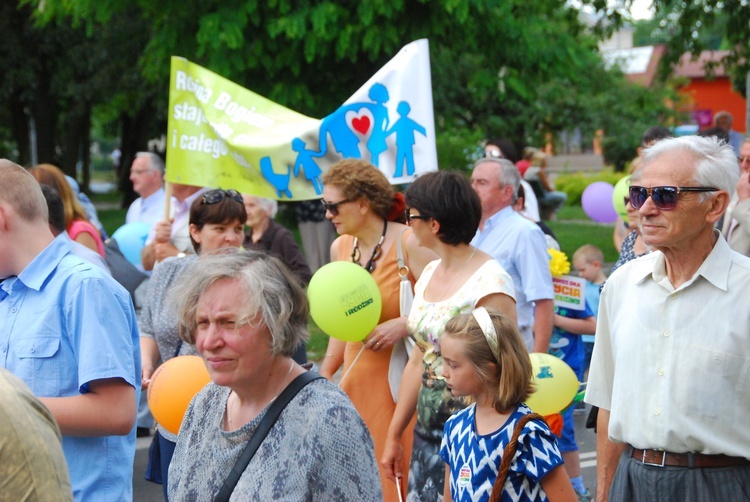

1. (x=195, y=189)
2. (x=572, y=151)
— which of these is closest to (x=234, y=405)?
(x=195, y=189)

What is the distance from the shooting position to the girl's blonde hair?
366 centimetres

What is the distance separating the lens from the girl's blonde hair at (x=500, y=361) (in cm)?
366

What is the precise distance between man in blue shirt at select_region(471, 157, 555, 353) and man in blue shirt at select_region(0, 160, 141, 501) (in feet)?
8.84

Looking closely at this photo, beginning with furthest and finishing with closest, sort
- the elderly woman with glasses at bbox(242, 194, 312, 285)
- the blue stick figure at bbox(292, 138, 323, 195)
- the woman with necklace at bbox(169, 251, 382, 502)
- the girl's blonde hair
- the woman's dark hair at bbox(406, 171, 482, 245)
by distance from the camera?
the elderly woman with glasses at bbox(242, 194, 312, 285) < the blue stick figure at bbox(292, 138, 323, 195) < the woman's dark hair at bbox(406, 171, 482, 245) < the girl's blonde hair < the woman with necklace at bbox(169, 251, 382, 502)

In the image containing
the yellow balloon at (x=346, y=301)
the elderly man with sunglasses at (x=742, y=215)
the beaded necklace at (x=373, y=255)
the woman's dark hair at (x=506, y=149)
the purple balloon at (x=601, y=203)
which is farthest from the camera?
the purple balloon at (x=601, y=203)

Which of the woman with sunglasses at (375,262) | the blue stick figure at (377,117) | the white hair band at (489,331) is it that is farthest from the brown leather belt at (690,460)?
the blue stick figure at (377,117)

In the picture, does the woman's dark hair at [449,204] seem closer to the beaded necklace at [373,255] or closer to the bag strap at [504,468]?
the beaded necklace at [373,255]

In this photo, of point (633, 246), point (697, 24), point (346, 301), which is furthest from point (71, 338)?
point (697, 24)

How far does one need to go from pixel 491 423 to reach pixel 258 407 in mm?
1163

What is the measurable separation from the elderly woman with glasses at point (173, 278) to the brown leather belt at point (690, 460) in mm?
2397

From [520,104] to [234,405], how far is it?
88.0ft

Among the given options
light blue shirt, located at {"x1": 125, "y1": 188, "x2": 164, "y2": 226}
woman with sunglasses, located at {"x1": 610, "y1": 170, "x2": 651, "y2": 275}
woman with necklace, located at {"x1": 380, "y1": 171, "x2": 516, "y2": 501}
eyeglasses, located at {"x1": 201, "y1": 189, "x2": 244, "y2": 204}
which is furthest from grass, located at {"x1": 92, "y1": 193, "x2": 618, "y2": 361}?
woman with necklace, located at {"x1": 380, "y1": 171, "x2": 516, "y2": 501}

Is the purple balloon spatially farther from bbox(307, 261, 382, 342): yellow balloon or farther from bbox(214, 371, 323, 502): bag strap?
bbox(214, 371, 323, 502): bag strap

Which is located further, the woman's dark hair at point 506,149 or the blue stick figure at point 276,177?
the woman's dark hair at point 506,149
